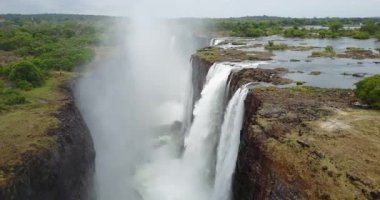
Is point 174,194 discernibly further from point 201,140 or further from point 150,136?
point 150,136

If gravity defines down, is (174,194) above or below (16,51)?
below

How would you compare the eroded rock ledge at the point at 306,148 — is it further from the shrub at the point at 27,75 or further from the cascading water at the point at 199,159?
the shrub at the point at 27,75

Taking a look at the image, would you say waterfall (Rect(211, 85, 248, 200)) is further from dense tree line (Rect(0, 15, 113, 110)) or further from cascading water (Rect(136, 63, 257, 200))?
dense tree line (Rect(0, 15, 113, 110))

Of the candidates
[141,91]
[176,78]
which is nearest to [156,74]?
[176,78]

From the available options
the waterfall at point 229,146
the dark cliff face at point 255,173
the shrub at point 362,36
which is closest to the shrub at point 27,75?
the waterfall at point 229,146

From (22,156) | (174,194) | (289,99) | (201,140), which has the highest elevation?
(289,99)

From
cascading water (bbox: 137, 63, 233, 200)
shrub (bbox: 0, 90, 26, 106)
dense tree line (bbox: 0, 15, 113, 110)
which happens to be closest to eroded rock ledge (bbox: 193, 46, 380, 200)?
cascading water (bbox: 137, 63, 233, 200)

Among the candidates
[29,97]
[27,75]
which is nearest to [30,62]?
[27,75]
